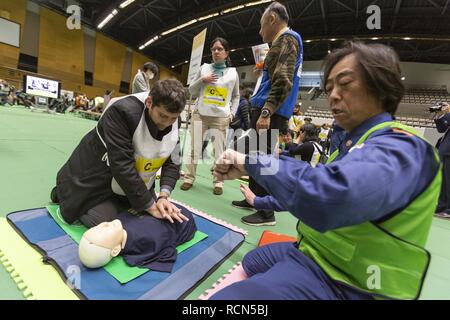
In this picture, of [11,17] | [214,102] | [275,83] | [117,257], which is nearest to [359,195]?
[117,257]

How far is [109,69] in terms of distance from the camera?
56.3 ft

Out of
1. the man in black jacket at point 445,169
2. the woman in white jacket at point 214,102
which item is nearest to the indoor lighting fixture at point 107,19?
the woman in white jacket at point 214,102

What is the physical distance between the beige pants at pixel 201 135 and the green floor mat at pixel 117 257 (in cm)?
117

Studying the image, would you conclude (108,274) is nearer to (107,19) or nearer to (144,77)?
(144,77)

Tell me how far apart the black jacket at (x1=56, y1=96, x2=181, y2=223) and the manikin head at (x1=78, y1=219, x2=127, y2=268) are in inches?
9.1

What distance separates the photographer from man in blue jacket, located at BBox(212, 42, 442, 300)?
523mm

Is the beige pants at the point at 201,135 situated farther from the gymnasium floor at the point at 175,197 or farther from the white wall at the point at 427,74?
the white wall at the point at 427,74

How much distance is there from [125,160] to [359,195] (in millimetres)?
1202

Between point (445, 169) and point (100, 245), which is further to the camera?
point (445, 169)

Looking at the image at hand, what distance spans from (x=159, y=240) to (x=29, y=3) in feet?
59.0

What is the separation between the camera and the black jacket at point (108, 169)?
4.33ft

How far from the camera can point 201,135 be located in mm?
2732

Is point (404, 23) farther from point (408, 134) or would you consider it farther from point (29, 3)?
point (29, 3)

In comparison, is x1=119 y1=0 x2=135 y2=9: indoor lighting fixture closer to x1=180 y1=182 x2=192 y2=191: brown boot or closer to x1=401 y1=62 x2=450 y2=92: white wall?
x1=180 y1=182 x2=192 y2=191: brown boot
